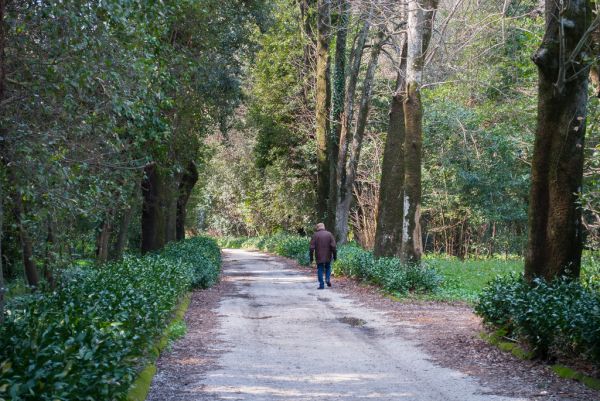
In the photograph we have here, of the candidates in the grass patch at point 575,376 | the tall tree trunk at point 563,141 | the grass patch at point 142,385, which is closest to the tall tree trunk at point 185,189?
the tall tree trunk at point 563,141

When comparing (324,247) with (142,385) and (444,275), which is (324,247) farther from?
(142,385)

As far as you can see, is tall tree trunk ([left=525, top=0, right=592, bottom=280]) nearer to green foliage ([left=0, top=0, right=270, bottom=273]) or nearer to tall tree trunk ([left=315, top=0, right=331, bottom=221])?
green foliage ([left=0, top=0, right=270, bottom=273])

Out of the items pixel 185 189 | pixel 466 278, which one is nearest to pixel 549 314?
pixel 466 278

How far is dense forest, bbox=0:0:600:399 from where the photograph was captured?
8562mm

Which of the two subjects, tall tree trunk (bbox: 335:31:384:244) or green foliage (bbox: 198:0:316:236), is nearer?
tall tree trunk (bbox: 335:31:384:244)

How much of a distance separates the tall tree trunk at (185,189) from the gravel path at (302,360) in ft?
46.9

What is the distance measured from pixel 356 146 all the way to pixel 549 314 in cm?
1910

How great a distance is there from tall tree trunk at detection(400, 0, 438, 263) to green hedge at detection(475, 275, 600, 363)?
7383 mm

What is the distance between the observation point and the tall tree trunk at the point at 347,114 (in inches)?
1003

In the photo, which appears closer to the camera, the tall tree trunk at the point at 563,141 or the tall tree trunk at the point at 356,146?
the tall tree trunk at the point at 563,141

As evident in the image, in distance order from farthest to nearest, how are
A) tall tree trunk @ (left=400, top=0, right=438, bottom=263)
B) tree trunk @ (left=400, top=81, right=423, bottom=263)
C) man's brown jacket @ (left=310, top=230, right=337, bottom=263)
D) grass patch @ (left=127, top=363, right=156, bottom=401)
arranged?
man's brown jacket @ (left=310, top=230, right=337, bottom=263) < tree trunk @ (left=400, top=81, right=423, bottom=263) < tall tree trunk @ (left=400, top=0, right=438, bottom=263) < grass patch @ (left=127, top=363, right=156, bottom=401)

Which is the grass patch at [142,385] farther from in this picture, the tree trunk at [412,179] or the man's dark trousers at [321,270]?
the man's dark trousers at [321,270]

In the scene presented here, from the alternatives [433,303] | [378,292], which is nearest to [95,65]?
[433,303]

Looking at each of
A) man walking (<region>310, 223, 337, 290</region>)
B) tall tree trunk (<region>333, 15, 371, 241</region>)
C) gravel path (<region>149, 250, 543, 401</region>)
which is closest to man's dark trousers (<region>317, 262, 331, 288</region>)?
man walking (<region>310, 223, 337, 290</region>)
